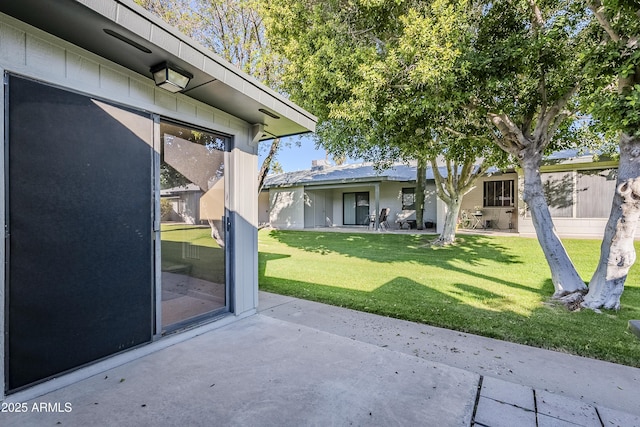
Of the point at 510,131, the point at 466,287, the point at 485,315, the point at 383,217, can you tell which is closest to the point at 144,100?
the point at 485,315

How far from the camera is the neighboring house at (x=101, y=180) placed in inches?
84.3

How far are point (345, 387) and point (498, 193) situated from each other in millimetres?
13604

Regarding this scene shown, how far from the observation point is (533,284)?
5.71m

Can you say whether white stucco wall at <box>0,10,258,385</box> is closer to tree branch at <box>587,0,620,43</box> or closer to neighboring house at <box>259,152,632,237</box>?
tree branch at <box>587,0,620,43</box>

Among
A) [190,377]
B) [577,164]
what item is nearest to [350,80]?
[190,377]

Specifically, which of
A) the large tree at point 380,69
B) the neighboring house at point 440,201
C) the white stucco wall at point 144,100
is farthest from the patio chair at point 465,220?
the white stucco wall at point 144,100

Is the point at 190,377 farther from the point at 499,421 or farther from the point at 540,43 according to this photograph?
the point at 540,43

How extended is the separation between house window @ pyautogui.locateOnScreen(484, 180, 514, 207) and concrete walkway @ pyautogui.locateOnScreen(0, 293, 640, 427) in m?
11.9

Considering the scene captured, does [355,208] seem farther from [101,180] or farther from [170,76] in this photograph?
[101,180]

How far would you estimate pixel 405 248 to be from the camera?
988 cm

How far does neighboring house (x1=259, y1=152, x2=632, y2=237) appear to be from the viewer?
11016 millimetres

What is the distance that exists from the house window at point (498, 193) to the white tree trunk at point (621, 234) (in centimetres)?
1006

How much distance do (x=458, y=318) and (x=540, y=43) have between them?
156 inches

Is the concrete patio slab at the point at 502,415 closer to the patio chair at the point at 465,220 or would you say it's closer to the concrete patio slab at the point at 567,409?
the concrete patio slab at the point at 567,409
